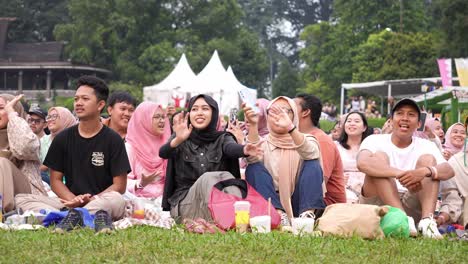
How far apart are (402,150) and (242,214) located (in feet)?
5.17

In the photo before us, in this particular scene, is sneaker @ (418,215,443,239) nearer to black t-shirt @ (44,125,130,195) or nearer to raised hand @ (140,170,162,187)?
black t-shirt @ (44,125,130,195)

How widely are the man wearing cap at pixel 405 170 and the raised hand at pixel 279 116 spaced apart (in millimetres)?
624

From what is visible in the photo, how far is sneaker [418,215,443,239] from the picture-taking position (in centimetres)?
634

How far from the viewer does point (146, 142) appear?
8453 millimetres

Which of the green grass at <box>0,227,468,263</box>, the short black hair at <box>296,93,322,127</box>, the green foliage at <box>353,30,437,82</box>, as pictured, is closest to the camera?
the green grass at <box>0,227,468,263</box>

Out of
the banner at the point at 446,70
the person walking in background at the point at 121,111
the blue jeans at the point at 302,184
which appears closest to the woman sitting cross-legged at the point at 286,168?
the blue jeans at the point at 302,184

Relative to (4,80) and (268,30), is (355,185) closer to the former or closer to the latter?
(4,80)

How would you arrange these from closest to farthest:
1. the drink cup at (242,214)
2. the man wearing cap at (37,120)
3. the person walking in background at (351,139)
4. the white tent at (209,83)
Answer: the drink cup at (242,214)
the person walking in background at (351,139)
the man wearing cap at (37,120)
the white tent at (209,83)

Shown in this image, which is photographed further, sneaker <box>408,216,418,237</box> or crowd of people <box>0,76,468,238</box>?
crowd of people <box>0,76,468,238</box>

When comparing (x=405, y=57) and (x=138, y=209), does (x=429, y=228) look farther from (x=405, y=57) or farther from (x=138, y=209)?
(x=405, y=57)

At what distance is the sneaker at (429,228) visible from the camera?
249 inches

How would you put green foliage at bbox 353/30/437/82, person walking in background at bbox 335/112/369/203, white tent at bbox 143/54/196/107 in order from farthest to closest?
Result: green foliage at bbox 353/30/437/82, white tent at bbox 143/54/196/107, person walking in background at bbox 335/112/369/203

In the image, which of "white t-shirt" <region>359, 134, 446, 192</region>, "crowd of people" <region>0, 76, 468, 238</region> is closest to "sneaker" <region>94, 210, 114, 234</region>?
"crowd of people" <region>0, 76, 468, 238</region>

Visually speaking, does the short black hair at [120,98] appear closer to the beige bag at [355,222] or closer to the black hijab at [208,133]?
the black hijab at [208,133]
